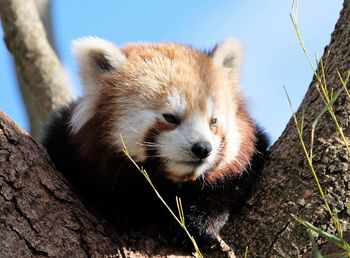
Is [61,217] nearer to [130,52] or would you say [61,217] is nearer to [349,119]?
[130,52]

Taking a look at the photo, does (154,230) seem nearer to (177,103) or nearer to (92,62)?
(177,103)

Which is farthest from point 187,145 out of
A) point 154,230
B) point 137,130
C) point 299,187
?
point 299,187

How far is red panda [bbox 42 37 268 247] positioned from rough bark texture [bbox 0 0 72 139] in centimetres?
196

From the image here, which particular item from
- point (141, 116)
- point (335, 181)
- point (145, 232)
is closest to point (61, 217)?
point (145, 232)

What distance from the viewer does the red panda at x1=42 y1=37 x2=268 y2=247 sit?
3.14 metres

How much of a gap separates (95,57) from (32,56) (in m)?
2.14

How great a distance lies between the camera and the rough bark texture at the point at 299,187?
2877 millimetres

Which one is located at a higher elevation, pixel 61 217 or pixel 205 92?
pixel 205 92

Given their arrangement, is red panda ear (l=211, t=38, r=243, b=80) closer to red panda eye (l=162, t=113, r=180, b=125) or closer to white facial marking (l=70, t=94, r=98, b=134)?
red panda eye (l=162, t=113, r=180, b=125)

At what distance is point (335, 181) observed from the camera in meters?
2.92

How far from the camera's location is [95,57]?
3.49m

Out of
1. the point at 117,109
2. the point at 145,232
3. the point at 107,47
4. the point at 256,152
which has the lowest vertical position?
the point at 145,232

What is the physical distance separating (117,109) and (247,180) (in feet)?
2.45

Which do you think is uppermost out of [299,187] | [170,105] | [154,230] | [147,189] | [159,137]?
[170,105]
